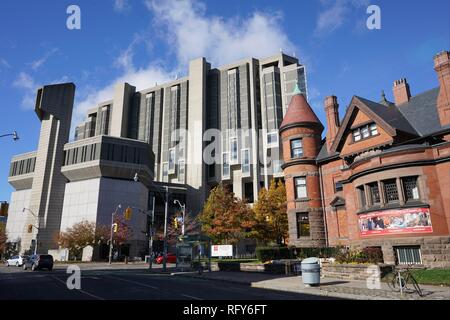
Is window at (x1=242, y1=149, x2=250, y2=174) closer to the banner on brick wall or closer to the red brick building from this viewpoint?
the red brick building

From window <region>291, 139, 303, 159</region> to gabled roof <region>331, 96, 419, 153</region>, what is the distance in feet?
17.0

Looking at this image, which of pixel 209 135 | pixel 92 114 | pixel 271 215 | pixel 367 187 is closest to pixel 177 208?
pixel 209 135

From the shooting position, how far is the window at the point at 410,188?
2225cm

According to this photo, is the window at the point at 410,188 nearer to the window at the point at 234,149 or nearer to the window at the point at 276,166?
the window at the point at 276,166

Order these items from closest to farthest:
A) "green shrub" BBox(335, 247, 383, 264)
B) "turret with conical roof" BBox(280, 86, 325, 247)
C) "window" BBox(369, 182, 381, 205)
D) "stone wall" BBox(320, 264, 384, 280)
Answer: "stone wall" BBox(320, 264, 384, 280) → "green shrub" BBox(335, 247, 383, 264) → "window" BBox(369, 182, 381, 205) → "turret with conical roof" BBox(280, 86, 325, 247)

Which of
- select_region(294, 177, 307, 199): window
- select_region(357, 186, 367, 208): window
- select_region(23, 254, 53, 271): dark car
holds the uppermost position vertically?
select_region(294, 177, 307, 199): window

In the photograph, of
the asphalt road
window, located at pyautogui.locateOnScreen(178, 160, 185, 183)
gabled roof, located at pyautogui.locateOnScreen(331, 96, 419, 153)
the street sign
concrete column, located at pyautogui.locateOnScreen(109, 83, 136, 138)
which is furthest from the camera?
concrete column, located at pyautogui.locateOnScreen(109, 83, 136, 138)

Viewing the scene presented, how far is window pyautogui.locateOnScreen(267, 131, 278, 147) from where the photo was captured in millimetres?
81081

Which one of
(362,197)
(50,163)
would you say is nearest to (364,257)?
(362,197)

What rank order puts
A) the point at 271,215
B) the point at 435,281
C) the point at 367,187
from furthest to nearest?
the point at 271,215 < the point at 367,187 < the point at 435,281

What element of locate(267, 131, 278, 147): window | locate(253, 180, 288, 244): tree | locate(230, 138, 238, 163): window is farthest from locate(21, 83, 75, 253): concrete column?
locate(253, 180, 288, 244): tree

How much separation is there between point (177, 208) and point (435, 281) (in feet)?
245
